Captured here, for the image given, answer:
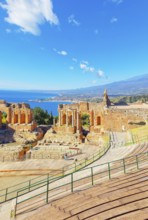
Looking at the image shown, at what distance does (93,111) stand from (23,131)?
14.8 m

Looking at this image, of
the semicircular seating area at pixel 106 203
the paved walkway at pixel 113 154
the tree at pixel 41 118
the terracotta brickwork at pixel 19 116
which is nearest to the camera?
the semicircular seating area at pixel 106 203

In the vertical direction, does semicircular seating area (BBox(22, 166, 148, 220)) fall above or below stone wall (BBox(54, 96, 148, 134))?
below

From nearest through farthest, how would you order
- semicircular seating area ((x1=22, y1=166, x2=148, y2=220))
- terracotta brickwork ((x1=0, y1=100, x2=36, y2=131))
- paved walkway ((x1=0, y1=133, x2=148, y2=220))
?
semicircular seating area ((x1=22, y1=166, x2=148, y2=220))
paved walkway ((x1=0, y1=133, x2=148, y2=220))
terracotta brickwork ((x1=0, y1=100, x2=36, y2=131))

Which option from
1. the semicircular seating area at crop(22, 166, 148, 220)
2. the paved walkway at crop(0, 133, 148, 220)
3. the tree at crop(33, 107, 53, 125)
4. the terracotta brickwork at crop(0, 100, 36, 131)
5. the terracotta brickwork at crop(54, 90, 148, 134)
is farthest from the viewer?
the tree at crop(33, 107, 53, 125)

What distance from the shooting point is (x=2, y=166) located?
76.4ft

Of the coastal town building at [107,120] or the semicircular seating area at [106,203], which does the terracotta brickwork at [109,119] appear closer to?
the coastal town building at [107,120]

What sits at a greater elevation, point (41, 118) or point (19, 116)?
point (19, 116)

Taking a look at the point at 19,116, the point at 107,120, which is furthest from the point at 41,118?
the point at 107,120

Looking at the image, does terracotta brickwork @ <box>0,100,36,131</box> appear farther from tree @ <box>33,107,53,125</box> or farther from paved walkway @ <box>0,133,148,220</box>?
paved walkway @ <box>0,133,148,220</box>

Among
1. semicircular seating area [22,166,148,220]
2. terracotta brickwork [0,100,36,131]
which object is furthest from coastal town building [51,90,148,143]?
semicircular seating area [22,166,148,220]

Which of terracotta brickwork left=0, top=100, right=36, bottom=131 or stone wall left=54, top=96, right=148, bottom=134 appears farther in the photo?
terracotta brickwork left=0, top=100, right=36, bottom=131

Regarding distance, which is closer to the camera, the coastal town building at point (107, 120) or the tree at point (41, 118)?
the coastal town building at point (107, 120)

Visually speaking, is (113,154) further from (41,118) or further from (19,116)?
(41,118)

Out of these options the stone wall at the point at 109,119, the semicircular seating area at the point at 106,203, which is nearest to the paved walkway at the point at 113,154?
the semicircular seating area at the point at 106,203
